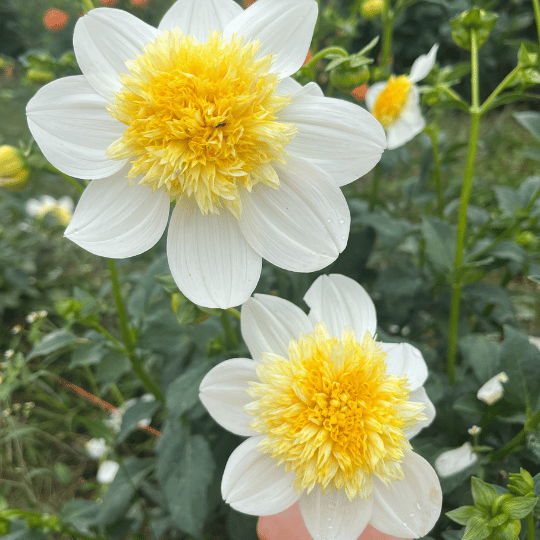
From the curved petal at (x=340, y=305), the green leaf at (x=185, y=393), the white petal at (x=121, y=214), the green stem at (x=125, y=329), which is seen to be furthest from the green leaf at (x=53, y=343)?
the curved petal at (x=340, y=305)

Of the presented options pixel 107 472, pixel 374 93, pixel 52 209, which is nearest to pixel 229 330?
pixel 107 472

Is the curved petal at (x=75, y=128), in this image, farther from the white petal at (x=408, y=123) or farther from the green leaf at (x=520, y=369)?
the white petal at (x=408, y=123)

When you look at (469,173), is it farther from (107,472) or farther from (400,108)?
(107,472)

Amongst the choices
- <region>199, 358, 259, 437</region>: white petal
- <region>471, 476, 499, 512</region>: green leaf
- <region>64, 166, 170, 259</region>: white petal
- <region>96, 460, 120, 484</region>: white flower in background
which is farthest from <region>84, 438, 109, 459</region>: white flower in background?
<region>471, 476, 499, 512</region>: green leaf

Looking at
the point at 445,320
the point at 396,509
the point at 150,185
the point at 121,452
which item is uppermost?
the point at 150,185

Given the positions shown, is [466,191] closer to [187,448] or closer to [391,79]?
[391,79]

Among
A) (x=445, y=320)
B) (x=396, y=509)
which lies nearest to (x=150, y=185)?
(x=396, y=509)

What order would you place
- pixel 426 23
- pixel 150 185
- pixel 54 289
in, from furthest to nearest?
pixel 426 23 < pixel 54 289 < pixel 150 185
